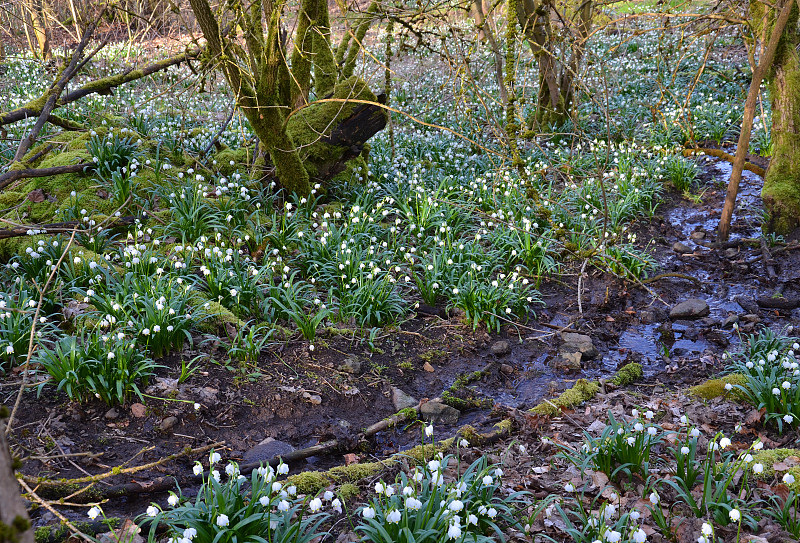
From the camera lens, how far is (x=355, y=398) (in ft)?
14.0

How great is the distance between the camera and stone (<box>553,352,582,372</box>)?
4.81 meters

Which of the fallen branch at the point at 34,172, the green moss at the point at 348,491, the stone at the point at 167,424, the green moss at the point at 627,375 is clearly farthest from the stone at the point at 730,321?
the fallen branch at the point at 34,172

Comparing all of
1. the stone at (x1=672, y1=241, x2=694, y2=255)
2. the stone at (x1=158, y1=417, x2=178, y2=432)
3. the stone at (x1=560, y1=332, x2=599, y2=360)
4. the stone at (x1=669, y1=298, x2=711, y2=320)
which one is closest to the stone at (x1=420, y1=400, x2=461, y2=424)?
the stone at (x1=560, y1=332, x2=599, y2=360)

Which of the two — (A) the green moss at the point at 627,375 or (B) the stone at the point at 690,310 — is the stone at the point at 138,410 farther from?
(B) the stone at the point at 690,310

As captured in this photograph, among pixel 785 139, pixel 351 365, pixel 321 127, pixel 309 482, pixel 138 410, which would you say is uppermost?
pixel 321 127

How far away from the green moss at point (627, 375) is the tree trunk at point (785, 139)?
10.3ft

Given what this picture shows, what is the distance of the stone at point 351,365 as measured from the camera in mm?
4508

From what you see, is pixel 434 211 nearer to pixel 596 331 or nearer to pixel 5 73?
pixel 596 331

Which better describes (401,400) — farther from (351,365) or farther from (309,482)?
(309,482)

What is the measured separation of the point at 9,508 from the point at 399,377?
362 cm

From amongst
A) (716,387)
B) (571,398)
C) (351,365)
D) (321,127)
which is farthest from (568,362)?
(321,127)

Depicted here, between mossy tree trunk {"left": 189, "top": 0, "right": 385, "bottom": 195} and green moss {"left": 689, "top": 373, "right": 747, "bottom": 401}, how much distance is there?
3.77m

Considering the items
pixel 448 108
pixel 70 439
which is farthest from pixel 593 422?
pixel 448 108

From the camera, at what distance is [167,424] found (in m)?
3.66
